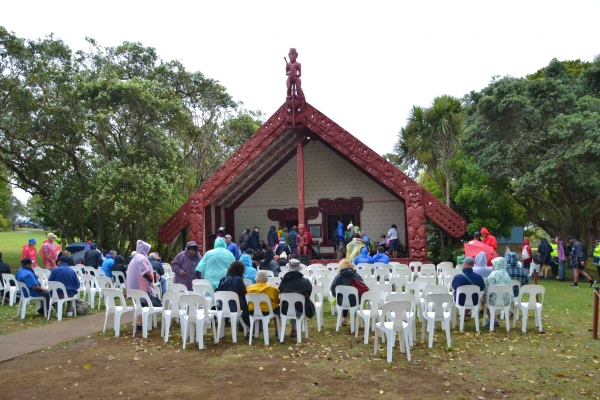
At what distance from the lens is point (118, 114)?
19.5 m

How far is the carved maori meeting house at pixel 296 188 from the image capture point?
765 inches

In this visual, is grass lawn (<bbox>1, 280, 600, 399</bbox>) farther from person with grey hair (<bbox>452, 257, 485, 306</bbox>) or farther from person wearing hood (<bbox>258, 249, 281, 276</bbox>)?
person wearing hood (<bbox>258, 249, 281, 276</bbox>)

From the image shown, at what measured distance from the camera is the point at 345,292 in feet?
27.2

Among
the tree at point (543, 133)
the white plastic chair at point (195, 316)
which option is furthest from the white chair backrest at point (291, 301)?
the tree at point (543, 133)

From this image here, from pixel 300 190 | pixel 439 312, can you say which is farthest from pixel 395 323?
pixel 300 190

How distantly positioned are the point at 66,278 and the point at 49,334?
1.55 meters

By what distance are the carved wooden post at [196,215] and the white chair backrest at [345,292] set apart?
11.8 meters

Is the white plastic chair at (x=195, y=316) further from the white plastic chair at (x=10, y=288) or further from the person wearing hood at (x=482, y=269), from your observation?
the white plastic chair at (x=10, y=288)

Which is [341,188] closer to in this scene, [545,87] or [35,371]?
[545,87]

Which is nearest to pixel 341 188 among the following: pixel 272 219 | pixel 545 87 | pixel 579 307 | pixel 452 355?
pixel 272 219

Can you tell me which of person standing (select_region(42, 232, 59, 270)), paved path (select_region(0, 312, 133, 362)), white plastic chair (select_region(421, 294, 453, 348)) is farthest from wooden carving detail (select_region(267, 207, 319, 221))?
white plastic chair (select_region(421, 294, 453, 348))

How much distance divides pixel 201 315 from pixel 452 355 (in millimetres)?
3557

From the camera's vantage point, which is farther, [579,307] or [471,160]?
[471,160]

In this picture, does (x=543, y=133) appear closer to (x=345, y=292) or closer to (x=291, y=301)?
(x=345, y=292)
